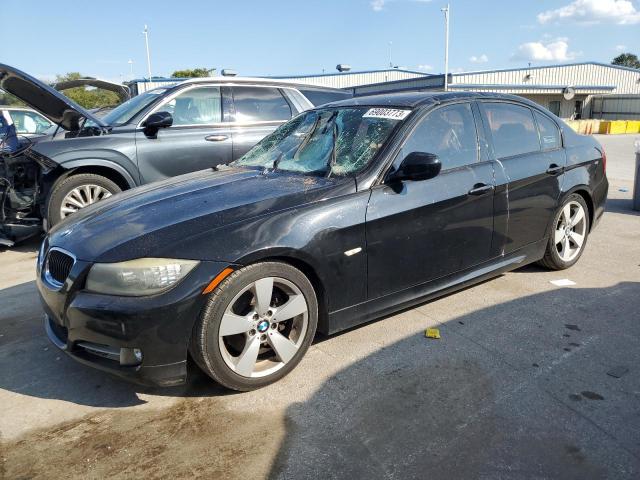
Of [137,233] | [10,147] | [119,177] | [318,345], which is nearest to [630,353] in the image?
[318,345]

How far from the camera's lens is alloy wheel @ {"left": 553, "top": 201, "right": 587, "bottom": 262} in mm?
4633

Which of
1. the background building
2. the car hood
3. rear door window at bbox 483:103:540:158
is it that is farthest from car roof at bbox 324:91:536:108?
the background building

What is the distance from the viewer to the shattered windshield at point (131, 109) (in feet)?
20.6

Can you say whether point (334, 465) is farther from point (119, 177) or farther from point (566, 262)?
point (119, 177)

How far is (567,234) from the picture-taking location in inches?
187

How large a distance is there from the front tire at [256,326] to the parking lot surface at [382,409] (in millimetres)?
144

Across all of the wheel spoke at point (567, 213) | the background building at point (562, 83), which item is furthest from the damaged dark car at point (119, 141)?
the background building at point (562, 83)

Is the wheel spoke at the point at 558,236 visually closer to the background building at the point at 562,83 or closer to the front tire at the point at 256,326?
the front tire at the point at 256,326

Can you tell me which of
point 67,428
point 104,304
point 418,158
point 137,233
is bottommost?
point 67,428

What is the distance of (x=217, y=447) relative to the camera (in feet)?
8.01

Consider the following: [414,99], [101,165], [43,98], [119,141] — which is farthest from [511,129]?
[43,98]

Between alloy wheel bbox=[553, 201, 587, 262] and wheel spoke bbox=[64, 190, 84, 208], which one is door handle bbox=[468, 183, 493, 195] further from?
wheel spoke bbox=[64, 190, 84, 208]

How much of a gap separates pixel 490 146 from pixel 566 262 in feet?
5.15

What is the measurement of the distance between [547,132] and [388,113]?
1.76 m
